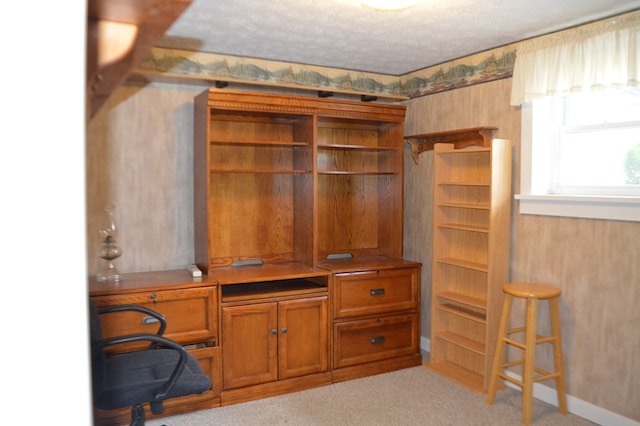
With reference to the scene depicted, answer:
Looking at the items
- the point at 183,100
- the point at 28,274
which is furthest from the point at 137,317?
the point at 28,274

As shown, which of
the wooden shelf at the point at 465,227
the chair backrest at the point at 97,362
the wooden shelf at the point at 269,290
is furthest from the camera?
the wooden shelf at the point at 465,227

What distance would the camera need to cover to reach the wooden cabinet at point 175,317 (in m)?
2.87

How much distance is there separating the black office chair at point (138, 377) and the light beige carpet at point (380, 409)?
69 centimetres

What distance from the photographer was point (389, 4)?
2.42 meters

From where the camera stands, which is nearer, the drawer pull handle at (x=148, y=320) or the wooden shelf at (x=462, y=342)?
the drawer pull handle at (x=148, y=320)

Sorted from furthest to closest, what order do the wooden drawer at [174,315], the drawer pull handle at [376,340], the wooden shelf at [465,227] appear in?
the drawer pull handle at [376,340] < the wooden shelf at [465,227] < the wooden drawer at [174,315]

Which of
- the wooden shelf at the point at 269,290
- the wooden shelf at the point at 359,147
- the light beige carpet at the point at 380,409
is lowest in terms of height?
the light beige carpet at the point at 380,409

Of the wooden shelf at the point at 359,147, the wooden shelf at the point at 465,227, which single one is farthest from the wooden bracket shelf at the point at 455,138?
the wooden shelf at the point at 465,227

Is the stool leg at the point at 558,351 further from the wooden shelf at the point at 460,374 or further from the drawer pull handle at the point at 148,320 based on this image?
the drawer pull handle at the point at 148,320

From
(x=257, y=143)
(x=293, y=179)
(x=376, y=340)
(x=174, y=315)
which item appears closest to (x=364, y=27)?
(x=257, y=143)

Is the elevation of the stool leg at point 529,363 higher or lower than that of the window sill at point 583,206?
lower

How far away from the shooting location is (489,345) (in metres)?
3.33

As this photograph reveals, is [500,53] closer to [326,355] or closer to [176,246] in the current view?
[326,355]

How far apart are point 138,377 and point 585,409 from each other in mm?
2560
